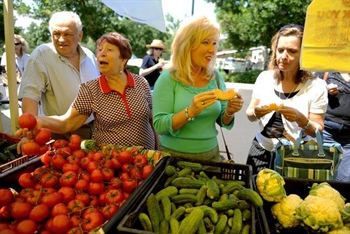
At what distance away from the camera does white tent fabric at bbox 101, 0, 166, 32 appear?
3121 millimetres

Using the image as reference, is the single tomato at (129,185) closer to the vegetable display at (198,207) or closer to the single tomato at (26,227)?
the vegetable display at (198,207)

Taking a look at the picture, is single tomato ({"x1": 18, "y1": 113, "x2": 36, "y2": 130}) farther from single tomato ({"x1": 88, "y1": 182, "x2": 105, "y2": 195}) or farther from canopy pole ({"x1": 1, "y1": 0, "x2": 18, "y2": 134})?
single tomato ({"x1": 88, "y1": 182, "x2": 105, "y2": 195})

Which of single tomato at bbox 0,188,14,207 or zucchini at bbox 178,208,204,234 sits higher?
single tomato at bbox 0,188,14,207

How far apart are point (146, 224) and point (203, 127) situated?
42.3 inches

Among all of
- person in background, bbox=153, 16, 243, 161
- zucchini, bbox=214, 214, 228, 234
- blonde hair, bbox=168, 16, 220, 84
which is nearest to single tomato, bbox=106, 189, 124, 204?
zucchini, bbox=214, 214, 228, 234

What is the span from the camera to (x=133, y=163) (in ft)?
6.04

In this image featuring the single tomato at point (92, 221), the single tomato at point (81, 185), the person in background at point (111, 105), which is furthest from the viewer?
the person in background at point (111, 105)

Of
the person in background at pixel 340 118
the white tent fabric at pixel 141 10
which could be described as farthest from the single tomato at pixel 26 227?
the person in background at pixel 340 118

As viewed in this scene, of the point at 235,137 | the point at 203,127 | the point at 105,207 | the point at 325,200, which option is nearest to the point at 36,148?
the point at 105,207

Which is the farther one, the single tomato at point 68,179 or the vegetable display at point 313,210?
the single tomato at point 68,179

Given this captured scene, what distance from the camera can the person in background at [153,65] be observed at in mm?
6048

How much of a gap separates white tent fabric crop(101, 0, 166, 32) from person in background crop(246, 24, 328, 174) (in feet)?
4.75

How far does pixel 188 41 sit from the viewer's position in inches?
81.1

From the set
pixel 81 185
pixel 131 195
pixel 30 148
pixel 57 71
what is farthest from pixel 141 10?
pixel 131 195
